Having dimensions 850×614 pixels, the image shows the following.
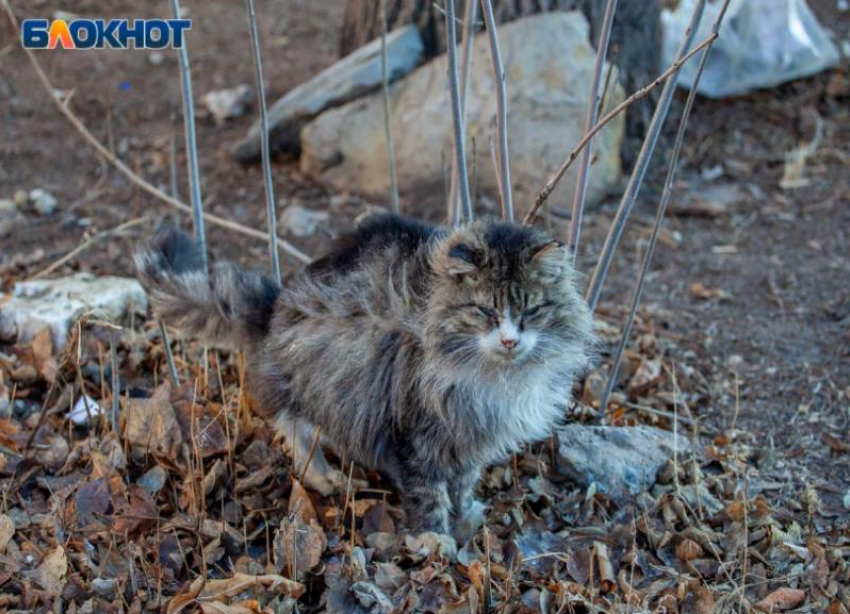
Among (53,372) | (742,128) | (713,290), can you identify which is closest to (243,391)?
(53,372)

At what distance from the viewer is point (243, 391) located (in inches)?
150

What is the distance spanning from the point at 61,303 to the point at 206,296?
1116 mm

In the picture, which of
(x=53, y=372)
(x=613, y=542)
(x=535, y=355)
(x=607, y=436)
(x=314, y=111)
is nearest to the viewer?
(x=535, y=355)

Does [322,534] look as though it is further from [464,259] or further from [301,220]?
[301,220]

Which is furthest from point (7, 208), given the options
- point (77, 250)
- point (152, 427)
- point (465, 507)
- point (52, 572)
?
point (465, 507)

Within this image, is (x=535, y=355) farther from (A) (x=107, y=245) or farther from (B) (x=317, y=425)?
(A) (x=107, y=245)

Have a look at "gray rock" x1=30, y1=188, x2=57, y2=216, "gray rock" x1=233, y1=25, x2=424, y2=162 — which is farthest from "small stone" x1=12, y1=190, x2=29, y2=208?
"gray rock" x1=233, y1=25, x2=424, y2=162

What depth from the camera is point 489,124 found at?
17.5ft

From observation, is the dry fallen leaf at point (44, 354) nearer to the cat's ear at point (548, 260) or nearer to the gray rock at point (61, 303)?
the gray rock at point (61, 303)

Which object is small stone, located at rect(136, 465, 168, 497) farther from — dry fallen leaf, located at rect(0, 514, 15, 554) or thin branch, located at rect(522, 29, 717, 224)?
thin branch, located at rect(522, 29, 717, 224)

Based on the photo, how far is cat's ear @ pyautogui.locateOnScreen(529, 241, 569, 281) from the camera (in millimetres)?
2961

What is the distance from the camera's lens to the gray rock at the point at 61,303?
4184mm

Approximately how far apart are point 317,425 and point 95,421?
950mm

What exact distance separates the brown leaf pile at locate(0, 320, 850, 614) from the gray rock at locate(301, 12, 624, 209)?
1.92 metres
